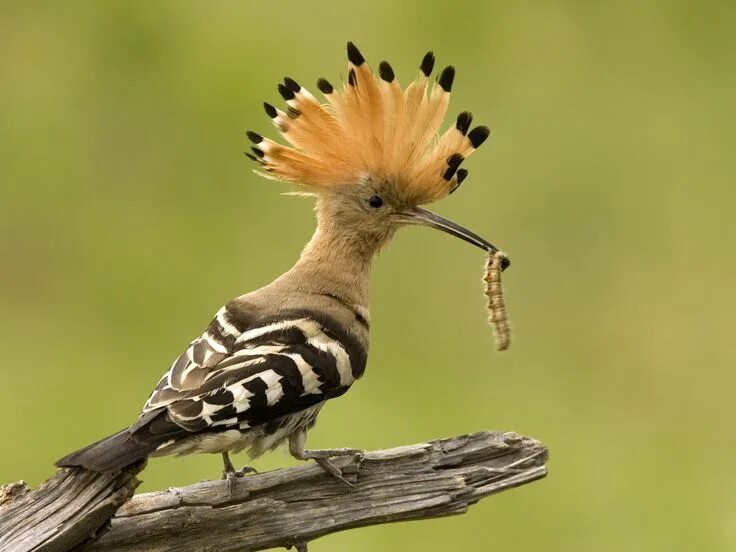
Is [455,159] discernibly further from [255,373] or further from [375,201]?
[255,373]

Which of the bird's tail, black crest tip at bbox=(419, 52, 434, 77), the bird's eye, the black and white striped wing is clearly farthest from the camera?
Result: the bird's eye

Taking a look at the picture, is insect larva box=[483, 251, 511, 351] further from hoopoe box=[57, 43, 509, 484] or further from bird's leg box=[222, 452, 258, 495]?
bird's leg box=[222, 452, 258, 495]

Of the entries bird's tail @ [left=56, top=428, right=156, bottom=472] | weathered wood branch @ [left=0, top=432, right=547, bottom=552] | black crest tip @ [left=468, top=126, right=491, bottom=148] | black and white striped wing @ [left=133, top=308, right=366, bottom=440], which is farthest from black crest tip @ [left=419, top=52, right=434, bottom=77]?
bird's tail @ [left=56, top=428, right=156, bottom=472]

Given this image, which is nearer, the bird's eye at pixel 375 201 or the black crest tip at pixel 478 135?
the black crest tip at pixel 478 135

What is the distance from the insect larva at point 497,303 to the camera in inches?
96.6

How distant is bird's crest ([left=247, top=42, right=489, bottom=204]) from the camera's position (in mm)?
2426

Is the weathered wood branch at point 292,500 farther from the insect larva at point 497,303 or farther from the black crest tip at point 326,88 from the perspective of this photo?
the black crest tip at point 326,88

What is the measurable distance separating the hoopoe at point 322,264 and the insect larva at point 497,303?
0.10 feet

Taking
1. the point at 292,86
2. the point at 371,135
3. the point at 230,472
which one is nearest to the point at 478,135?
the point at 371,135

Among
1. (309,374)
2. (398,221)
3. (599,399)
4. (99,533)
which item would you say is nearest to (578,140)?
(599,399)

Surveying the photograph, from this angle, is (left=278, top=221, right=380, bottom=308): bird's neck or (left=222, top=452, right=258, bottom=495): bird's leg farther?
(left=278, top=221, right=380, bottom=308): bird's neck

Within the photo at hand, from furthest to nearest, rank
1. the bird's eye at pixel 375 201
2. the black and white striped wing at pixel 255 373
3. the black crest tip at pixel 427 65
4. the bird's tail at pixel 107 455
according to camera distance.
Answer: the bird's eye at pixel 375 201, the black crest tip at pixel 427 65, the black and white striped wing at pixel 255 373, the bird's tail at pixel 107 455

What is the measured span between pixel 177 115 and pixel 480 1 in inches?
41.7

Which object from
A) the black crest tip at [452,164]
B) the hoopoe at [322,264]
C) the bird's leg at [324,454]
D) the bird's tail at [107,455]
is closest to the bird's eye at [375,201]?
the hoopoe at [322,264]
